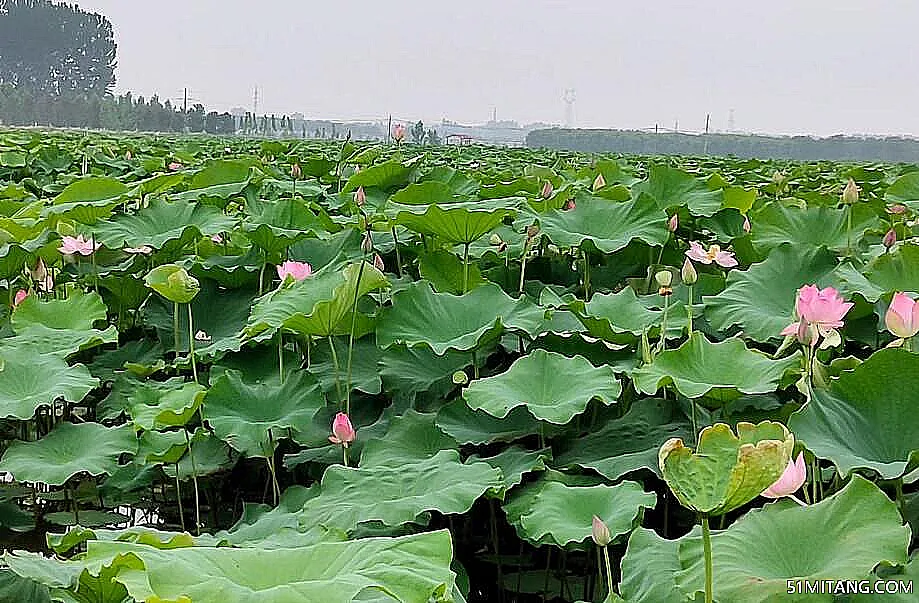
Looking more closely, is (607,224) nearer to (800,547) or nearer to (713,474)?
(800,547)

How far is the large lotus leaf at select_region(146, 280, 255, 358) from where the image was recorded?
182 centimetres

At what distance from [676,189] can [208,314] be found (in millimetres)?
1080

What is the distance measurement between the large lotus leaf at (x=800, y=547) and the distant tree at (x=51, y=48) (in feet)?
175

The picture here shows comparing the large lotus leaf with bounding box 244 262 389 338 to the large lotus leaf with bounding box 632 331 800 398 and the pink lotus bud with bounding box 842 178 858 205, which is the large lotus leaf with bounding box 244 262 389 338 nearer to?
the large lotus leaf with bounding box 632 331 800 398

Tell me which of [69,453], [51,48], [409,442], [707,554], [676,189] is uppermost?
[51,48]

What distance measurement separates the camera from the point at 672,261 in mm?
2047

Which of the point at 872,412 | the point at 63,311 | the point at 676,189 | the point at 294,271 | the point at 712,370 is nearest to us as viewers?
the point at 872,412

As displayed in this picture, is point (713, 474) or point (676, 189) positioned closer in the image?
point (713, 474)

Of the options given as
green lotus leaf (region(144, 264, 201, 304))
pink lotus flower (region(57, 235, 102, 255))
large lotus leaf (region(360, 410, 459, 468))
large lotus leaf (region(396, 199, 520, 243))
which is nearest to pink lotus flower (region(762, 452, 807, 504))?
large lotus leaf (region(360, 410, 459, 468))

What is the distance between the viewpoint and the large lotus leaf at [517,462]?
1147 millimetres

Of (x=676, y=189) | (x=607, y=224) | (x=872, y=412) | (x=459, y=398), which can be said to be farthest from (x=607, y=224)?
(x=872, y=412)

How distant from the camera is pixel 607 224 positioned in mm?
1854

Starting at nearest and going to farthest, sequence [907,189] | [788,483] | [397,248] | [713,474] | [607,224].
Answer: [713,474], [788,483], [607,224], [397,248], [907,189]

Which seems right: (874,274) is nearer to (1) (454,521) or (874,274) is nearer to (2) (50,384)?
(1) (454,521)
